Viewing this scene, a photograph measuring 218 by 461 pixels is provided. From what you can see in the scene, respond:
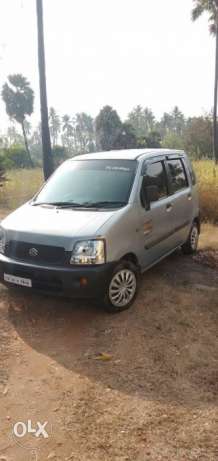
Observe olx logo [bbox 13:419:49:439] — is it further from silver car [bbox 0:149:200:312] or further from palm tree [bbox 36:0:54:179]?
palm tree [bbox 36:0:54:179]

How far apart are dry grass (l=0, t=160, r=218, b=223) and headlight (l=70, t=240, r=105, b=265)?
6595 millimetres

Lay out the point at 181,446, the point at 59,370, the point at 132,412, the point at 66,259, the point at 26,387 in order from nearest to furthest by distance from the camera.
Result: the point at 181,446 < the point at 132,412 < the point at 26,387 < the point at 59,370 < the point at 66,259

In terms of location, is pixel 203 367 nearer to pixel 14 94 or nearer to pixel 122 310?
pixel 122 310

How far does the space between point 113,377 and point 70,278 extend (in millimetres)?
1058

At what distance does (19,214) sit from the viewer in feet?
16.0

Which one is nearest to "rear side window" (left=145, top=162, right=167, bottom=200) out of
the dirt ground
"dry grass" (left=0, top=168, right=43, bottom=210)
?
the dirt ground

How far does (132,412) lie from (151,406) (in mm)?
166

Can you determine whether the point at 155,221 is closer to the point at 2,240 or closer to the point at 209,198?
the point at 2,240

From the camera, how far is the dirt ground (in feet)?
8.95

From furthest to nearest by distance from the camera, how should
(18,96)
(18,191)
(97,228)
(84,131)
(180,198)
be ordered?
1. (84,131)
2. (18,96)
3. (18,191)
4. (180,198)
5. (97,228)

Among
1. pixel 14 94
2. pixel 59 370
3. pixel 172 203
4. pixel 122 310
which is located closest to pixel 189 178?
pixel 172 203

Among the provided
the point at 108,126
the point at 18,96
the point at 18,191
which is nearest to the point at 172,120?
the point at 108,126

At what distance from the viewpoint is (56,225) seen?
4.34 m

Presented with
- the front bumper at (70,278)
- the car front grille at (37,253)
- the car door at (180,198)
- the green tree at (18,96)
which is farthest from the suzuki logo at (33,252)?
the green tree at (18,96)
